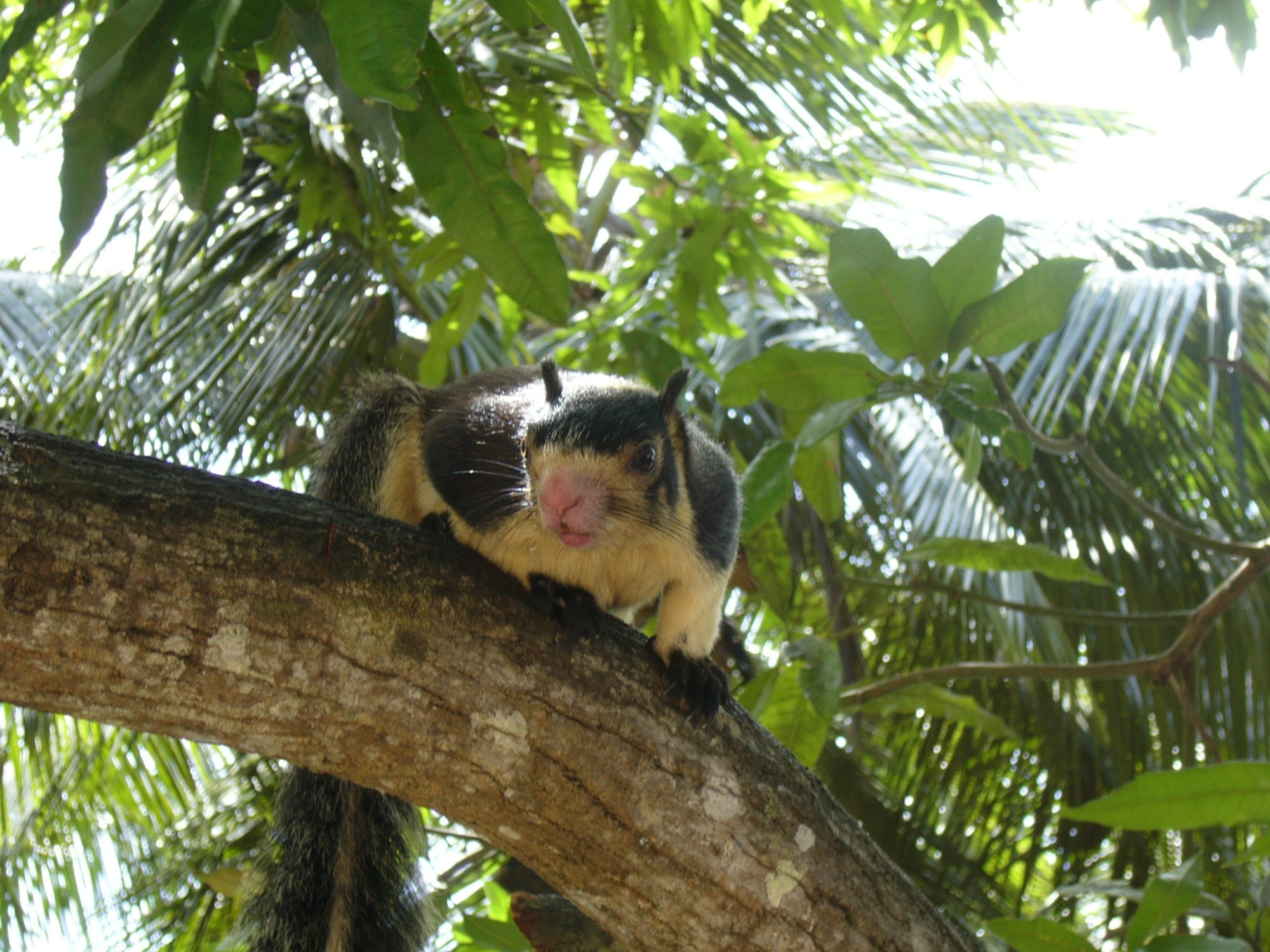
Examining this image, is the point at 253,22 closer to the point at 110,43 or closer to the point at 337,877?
the point at 110,43

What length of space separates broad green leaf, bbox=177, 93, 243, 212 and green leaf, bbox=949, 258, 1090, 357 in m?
1.68

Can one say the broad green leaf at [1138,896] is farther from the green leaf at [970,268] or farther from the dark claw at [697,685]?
the green leaf at [970,268]

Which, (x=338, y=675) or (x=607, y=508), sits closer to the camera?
(x=338, y=675)

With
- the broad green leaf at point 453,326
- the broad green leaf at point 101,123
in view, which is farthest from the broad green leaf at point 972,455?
the broad green leaf at point 101,123

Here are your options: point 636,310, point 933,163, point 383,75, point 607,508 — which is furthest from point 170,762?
point 933,163

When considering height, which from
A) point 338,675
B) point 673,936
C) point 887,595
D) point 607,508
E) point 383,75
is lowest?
point 673,936

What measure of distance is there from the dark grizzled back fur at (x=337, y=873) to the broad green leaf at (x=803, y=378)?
1318mm

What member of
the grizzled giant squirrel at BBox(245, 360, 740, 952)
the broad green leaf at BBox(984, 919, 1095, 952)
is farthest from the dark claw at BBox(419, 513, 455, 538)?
the broad green leaf at BBox(984, 919, 1095, 952)

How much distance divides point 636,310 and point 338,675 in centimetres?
218

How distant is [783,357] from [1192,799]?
1328 millimetres

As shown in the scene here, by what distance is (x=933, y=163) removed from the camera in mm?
5508

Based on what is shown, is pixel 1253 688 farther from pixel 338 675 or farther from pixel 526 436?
pixel 338 675

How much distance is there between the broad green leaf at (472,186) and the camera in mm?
1869

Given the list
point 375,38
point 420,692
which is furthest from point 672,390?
point 375,38
